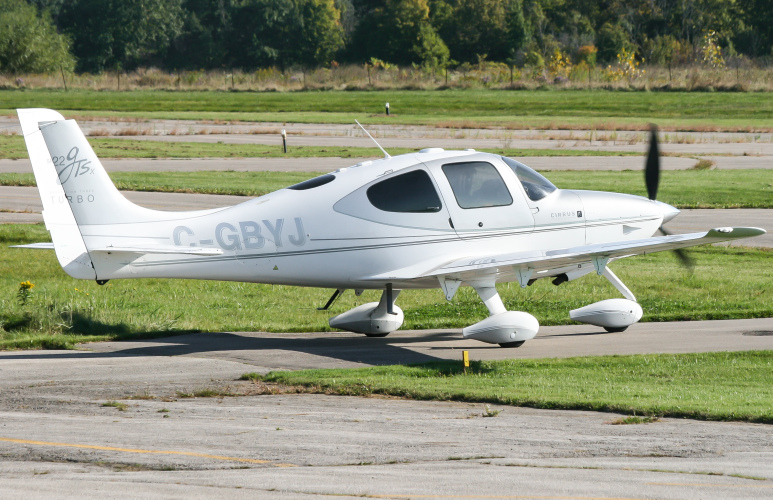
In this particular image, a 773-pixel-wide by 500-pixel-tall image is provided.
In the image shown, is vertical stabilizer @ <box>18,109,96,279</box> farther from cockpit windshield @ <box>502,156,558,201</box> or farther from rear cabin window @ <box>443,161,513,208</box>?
cockpit windshield @ <box>502,156,558,201</box>

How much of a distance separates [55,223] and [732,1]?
91.1 meters

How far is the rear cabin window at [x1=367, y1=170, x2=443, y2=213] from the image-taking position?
43.7 ft

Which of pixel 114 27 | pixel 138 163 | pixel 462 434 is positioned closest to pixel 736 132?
pixel 138 163

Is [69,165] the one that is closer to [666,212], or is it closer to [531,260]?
[531,260]

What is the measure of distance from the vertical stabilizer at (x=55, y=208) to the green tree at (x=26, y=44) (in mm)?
77843

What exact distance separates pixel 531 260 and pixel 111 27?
330 feet

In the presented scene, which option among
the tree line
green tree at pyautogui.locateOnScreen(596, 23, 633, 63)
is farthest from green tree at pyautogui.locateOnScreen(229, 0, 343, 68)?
green tree at pyautogui.locateOnScreen(596, 23, 633, 63)

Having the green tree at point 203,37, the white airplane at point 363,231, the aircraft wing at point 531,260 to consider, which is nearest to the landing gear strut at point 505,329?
the white airplane at point 363,231

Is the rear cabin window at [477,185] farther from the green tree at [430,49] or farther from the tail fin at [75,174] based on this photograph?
the green tree at [430,49]

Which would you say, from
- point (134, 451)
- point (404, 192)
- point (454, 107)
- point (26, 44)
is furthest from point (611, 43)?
point (134, 451)

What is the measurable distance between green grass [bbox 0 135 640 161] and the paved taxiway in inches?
1120

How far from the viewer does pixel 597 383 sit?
1127 cm

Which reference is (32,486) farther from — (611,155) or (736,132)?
(736,132)

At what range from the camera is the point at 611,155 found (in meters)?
40.3
